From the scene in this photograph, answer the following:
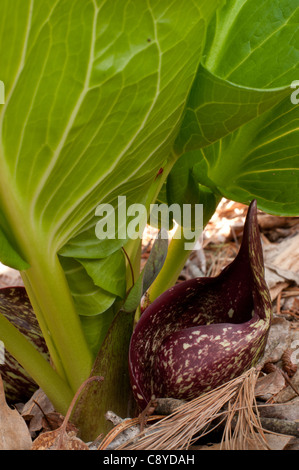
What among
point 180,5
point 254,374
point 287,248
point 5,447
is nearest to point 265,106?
point 180,5

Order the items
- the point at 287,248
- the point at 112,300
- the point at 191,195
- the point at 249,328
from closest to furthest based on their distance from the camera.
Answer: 1. the point at 249,328
2. the point at 112,300
3. the point at 191,195
4. the point at 287,248

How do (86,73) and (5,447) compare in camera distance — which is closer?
(86,73)

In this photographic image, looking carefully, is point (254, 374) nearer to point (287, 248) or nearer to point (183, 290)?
point (183, 290)

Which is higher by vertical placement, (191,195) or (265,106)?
(265,106)

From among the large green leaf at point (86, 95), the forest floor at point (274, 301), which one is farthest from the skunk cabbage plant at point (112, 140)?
the forest floor at point (274, 301)

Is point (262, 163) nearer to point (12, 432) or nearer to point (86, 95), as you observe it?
point (86, 95)

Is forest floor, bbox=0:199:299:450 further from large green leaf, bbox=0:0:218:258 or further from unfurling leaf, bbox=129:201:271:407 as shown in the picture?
large green leaf, bbox=0:0:218:258

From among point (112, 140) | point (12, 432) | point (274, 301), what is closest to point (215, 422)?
point (12, 432)
